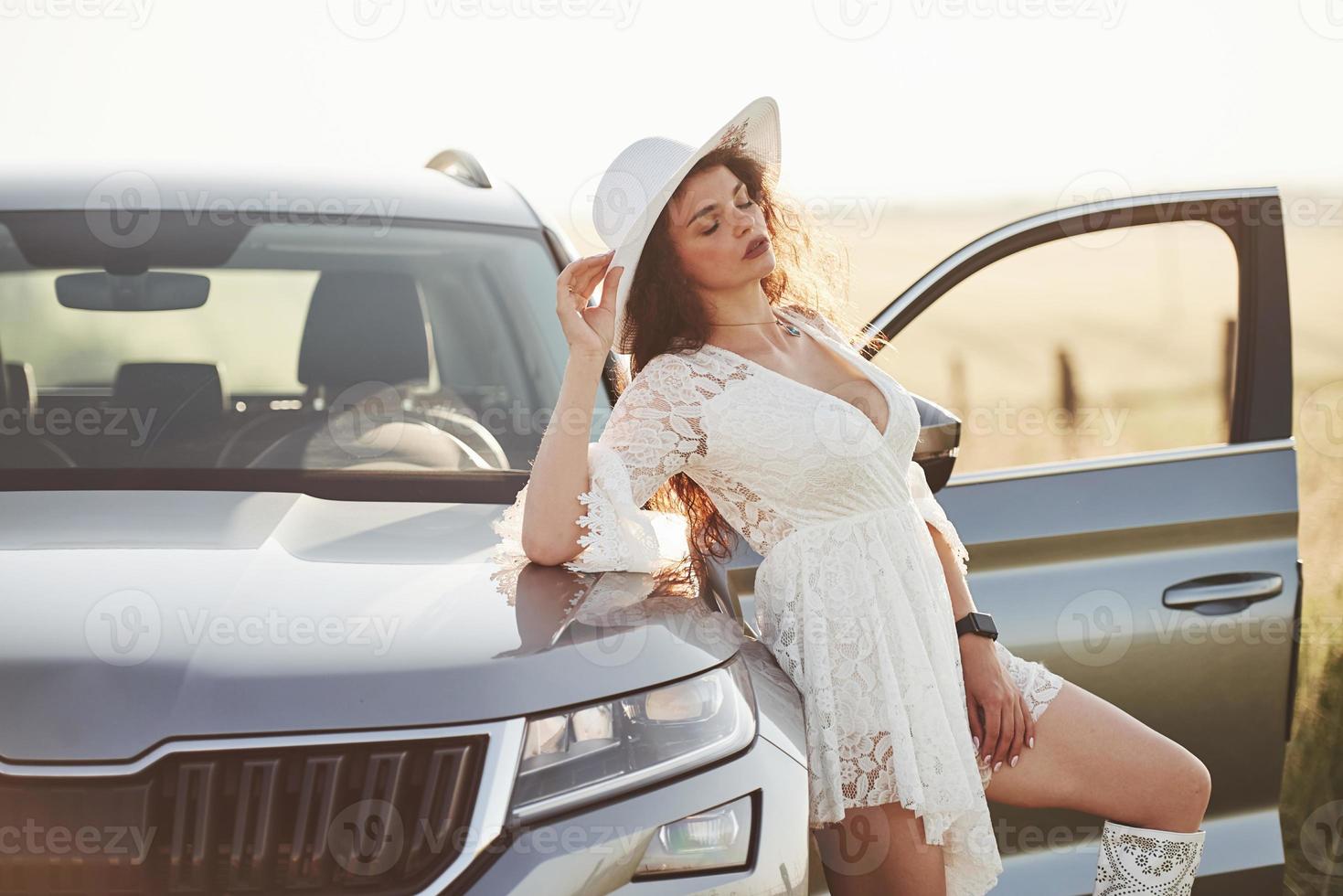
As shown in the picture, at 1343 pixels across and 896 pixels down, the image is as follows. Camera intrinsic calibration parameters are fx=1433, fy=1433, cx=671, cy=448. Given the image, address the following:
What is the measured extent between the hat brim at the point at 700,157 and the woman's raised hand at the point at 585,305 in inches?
1.1

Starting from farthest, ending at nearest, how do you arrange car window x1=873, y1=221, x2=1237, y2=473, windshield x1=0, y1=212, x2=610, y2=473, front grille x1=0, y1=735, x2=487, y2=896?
car window x1=873, y1=221, x2=1237, y2=473, windshield x1=0, y1=212, x2=610, y2=473, front grille x1=0, y1=735, x2=487, y2=896

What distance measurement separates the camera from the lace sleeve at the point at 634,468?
2123 millimetres

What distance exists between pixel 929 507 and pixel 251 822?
127cm

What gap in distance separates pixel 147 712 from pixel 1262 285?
2317 mm

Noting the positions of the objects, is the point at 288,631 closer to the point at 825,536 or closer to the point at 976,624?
the point at 825,536

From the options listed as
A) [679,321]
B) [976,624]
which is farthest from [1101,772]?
[679,321]

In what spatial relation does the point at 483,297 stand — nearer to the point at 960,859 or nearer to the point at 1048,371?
the point at 960,859

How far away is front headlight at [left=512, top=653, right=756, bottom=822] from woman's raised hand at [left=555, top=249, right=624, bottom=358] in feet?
1.91

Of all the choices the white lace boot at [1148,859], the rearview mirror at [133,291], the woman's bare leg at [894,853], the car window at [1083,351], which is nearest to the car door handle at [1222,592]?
the car window at [1083,351]

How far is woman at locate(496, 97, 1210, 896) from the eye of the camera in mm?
2146

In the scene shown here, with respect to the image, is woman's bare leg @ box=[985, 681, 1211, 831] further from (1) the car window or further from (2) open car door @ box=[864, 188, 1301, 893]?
(1) the car window

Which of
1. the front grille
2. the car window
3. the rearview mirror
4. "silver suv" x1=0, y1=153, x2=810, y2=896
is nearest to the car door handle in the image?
the car window

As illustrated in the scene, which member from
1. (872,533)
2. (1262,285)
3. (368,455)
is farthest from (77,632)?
(1262,285)

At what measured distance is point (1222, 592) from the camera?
275 cm
